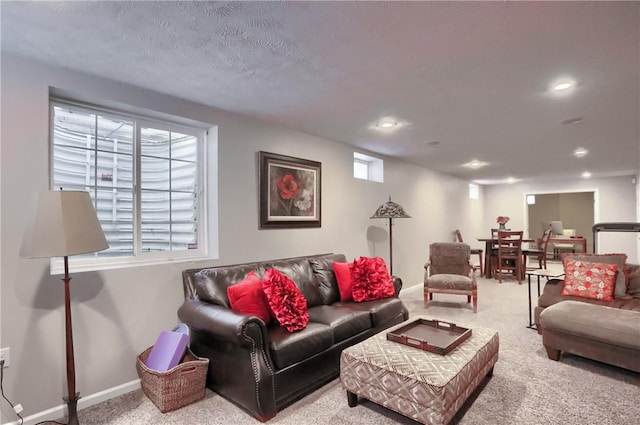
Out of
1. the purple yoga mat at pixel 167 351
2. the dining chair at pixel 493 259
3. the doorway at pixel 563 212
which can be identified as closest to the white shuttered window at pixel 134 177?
the purple yoga mat at pixel 167 351

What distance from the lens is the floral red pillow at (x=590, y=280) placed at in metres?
3.21

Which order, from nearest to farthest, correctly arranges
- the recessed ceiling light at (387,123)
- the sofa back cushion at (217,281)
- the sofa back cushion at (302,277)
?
1. the sofa back cushion at (217,281)
2. the sofa back cushion at (302,277)
3. the recessed ceiling light at (387,123)

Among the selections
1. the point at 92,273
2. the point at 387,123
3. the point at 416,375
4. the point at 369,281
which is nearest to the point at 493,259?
the point at 369,281

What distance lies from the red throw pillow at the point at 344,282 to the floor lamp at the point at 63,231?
215 centimetres

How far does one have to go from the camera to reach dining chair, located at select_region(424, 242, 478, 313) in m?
4.54

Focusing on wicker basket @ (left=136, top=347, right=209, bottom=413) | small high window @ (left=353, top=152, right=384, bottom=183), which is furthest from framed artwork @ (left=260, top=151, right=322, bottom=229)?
wicker basket @ (left=136, top=347, right=209, bottom=413)

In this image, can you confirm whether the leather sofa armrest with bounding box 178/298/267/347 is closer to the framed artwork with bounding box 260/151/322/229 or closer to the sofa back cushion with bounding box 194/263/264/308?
the sofa back cushion with bounding box 194/263/264/308

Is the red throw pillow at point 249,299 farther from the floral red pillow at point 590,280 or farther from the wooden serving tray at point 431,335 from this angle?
the floral red pillow at point 590,280

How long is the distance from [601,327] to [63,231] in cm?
381

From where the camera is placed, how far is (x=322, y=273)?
3.46m

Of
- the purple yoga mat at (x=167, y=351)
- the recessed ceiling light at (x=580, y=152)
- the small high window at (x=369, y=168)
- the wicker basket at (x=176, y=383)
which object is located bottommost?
the wicker basket at (x=176, y=383)

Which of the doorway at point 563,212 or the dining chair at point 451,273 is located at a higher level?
the doorway at point 563,212

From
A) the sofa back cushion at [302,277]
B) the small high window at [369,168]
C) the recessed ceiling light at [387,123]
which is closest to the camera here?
the sofa back cushion at [302,277]

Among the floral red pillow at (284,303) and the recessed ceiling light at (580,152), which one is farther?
the recessed ceiling light at (580,152)
